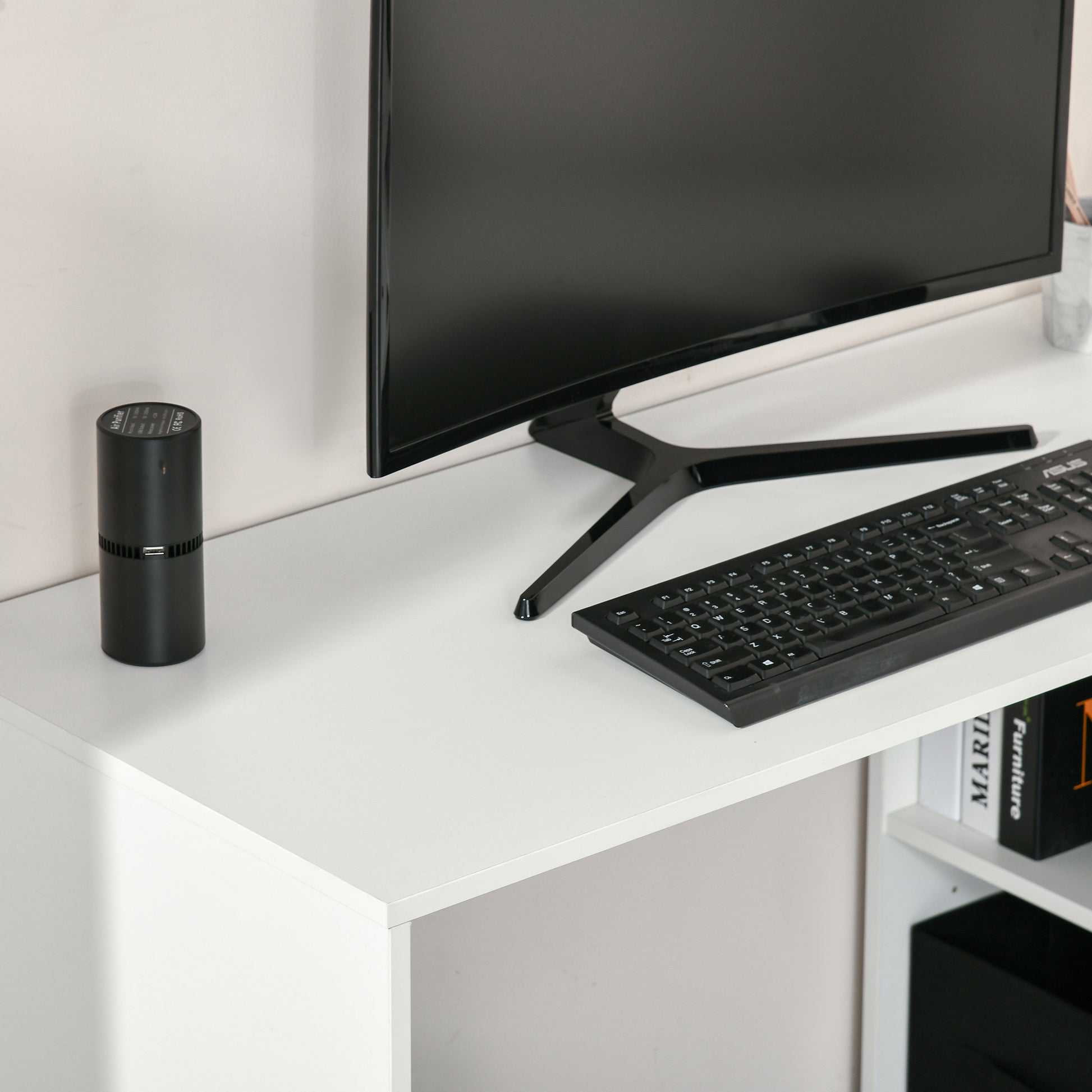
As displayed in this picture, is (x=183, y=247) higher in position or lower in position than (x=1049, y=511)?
higher

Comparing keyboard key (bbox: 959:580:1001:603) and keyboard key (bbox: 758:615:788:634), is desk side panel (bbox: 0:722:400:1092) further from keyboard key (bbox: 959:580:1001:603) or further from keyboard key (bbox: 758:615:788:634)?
keyboard key (bbox: 959:580:1001:603)

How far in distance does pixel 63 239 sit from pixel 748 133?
487 mm

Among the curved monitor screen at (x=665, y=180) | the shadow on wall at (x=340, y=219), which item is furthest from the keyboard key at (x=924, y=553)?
the shadow on wall at (x=340, y=219)

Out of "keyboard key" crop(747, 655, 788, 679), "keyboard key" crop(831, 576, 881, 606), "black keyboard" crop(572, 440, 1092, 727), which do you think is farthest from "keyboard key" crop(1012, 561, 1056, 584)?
"keyboard key" crop(747, 655, 788, 679)

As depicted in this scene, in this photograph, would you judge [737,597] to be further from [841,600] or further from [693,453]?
[693,453]

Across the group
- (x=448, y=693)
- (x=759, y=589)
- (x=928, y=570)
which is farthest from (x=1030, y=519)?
(x=448, y=693)

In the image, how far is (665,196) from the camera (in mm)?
1115

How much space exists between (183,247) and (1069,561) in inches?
24.9

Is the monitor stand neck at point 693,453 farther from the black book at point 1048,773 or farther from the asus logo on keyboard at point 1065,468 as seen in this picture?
the black book at point 1048,773

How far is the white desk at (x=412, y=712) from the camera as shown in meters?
0.80

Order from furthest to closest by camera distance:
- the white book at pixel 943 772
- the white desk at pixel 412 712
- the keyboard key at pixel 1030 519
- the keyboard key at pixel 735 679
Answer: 1. the white book at pixel 943 772
2. the keyboard key at pixel 1030 519
3. the keyboard key at pixel 735 679
4. the white desk at pixel 412 712

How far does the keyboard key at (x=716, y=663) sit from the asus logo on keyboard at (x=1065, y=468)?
37cm

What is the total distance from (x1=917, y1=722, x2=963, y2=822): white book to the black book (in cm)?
6

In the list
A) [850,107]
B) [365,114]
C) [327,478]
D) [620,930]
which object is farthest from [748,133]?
[620,930]
